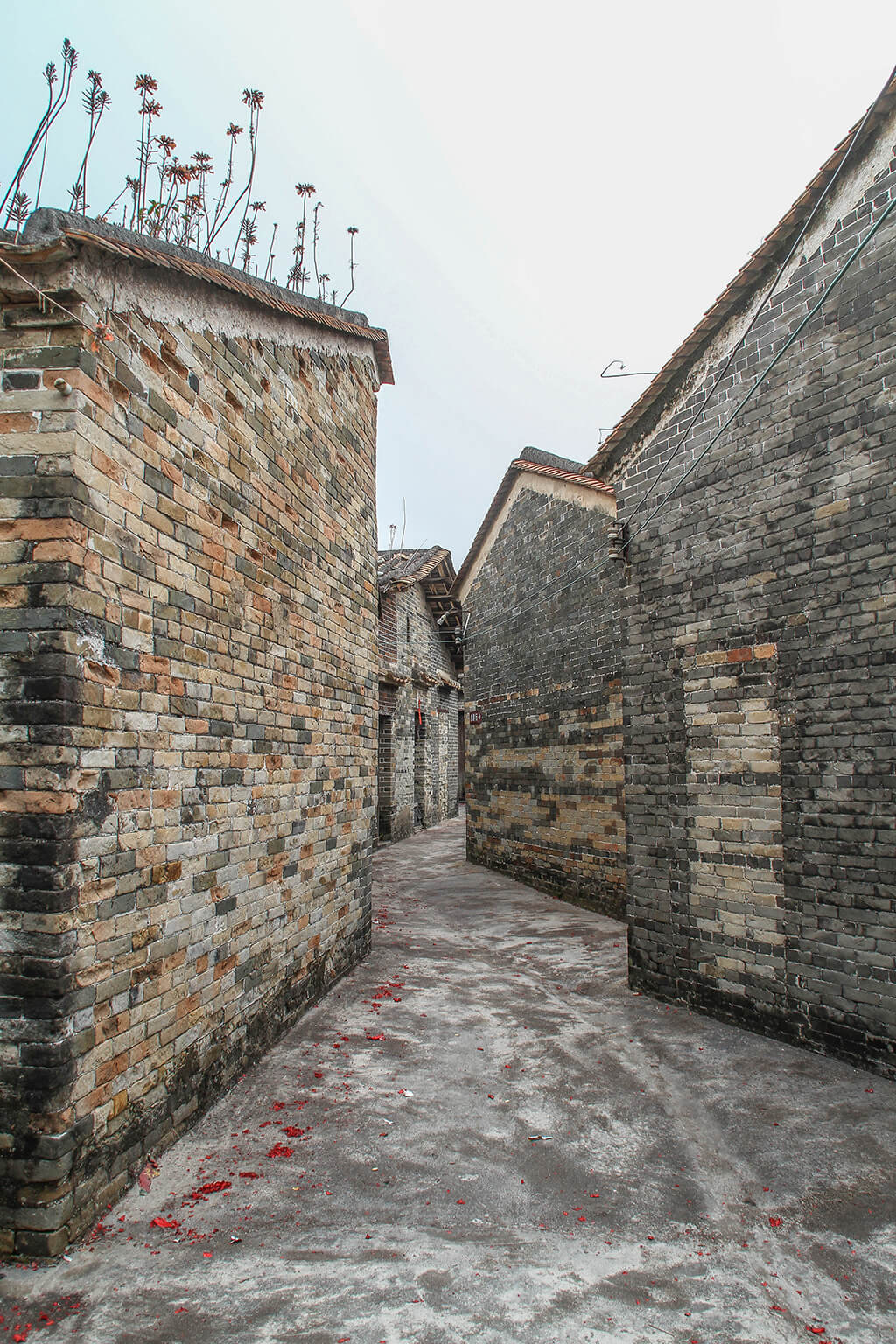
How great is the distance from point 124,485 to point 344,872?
4135 mm

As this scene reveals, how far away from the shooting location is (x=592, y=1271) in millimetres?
2732

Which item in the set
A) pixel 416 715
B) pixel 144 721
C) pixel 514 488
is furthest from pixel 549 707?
pixel 144 721

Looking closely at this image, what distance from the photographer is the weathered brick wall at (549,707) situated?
32.3ft

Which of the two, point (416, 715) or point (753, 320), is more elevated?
point (753, 320)

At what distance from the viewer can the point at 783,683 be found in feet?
16.8

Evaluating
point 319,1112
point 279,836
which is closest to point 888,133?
point 279,836

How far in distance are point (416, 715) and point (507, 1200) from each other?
14.7m

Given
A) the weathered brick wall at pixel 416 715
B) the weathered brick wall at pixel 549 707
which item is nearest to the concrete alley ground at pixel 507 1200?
the weathered brick wall at pixel 549 707

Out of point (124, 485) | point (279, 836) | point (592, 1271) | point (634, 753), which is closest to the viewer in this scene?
point (592, 1271)

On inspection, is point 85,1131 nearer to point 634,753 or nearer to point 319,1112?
point 319,1112

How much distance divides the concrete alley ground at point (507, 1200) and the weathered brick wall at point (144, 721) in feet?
1.15

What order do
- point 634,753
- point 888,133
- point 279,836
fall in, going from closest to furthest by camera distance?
point 888,133
point 279,836
point 634,753

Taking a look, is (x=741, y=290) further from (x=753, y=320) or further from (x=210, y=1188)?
(x=210, y=1188)

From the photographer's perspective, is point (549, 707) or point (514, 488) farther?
point (514, 488)
